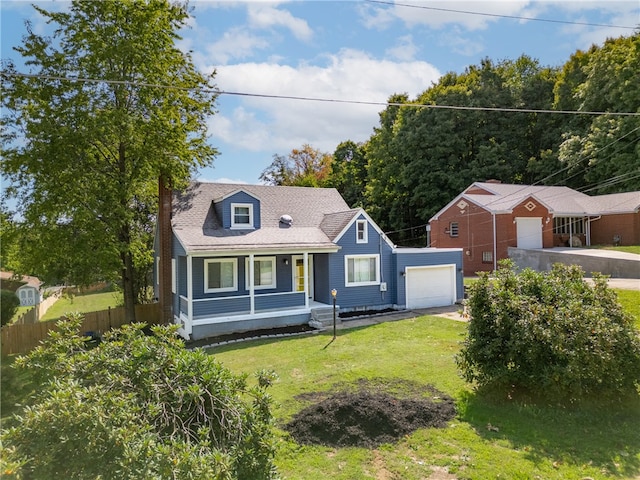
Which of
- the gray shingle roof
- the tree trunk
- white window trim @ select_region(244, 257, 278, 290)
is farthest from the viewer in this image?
the gray shingle roof

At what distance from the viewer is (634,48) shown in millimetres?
30109

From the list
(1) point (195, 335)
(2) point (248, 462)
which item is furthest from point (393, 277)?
(2) point (248, 462)

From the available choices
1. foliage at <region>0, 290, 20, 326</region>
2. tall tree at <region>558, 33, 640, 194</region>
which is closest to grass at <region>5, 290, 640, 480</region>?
foliage at <region>0, 290, 20, 326</region>

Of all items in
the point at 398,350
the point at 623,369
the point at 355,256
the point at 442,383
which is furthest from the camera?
the point at 355,256

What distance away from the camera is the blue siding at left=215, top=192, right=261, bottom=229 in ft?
55.6

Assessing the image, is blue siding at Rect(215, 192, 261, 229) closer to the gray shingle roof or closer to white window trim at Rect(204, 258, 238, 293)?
white window trim at Rect(204, 258, 238, 293)

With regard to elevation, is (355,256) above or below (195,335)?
above

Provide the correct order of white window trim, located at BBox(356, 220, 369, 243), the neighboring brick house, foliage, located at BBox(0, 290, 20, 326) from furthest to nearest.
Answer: the neighboring brick house < foliage, located at BBox(0, 290, 20, 326) < white window trim, located at BBox(356, 220, 369, 243)

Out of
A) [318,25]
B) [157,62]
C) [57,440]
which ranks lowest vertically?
[57,440]

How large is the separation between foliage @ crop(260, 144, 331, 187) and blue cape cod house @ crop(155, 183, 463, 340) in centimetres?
2863

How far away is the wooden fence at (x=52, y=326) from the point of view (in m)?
15.7

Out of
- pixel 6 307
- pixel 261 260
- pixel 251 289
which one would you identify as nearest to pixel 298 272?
pixel 261 260

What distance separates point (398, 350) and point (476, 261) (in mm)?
19688

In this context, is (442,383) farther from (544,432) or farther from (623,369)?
(623,369)
